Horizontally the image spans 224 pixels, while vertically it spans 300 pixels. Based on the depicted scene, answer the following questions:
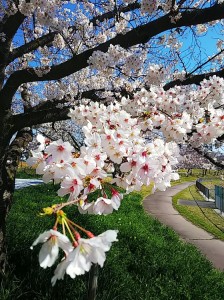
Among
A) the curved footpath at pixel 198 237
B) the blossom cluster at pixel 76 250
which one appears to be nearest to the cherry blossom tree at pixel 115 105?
the blossom cluster at pixel 76 250

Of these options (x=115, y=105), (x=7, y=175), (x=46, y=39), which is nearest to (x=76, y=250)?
(x=115, y=105)

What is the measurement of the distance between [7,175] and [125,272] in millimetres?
2705

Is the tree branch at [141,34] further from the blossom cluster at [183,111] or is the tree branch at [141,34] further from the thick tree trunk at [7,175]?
the thick tree trunk at [7,175]

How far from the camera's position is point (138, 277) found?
6.05 m

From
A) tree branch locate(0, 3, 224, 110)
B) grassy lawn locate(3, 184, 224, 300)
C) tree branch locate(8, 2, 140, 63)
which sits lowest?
grassy lawn locate(3, 184, 224, 300)

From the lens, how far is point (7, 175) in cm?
553

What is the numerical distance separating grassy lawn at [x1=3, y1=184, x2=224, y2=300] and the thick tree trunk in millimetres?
403

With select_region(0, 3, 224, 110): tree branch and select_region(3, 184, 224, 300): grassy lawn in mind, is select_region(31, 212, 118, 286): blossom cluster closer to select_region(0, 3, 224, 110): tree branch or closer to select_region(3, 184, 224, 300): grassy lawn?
select_region(0, 3, 224, 110): tree branch

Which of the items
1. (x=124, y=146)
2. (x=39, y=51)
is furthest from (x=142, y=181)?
(x=39, y=51)

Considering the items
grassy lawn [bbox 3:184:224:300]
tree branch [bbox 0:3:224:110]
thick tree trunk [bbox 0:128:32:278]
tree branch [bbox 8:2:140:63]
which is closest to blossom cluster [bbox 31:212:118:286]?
tree branch [bbox 0:3:224:110]

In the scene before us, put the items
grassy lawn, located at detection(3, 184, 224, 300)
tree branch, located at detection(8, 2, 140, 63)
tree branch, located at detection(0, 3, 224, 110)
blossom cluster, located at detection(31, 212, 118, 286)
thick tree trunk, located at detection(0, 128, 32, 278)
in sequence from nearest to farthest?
blossom cluster, located at detection(31, 212, 118, 286) < tree branch, located at detection(0, 3, 224, 110) < grassy lawn, located at detection(3, 184, 224, 300) < thick tree trunk, located at detection(0, 128, 32, 278) < tree branch, located at detection(8, 2, 140, 63)

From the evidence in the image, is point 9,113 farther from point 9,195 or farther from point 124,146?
point 124,146

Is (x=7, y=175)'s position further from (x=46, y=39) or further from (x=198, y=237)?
(x=198, y=237)

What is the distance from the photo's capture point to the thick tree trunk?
481cm
